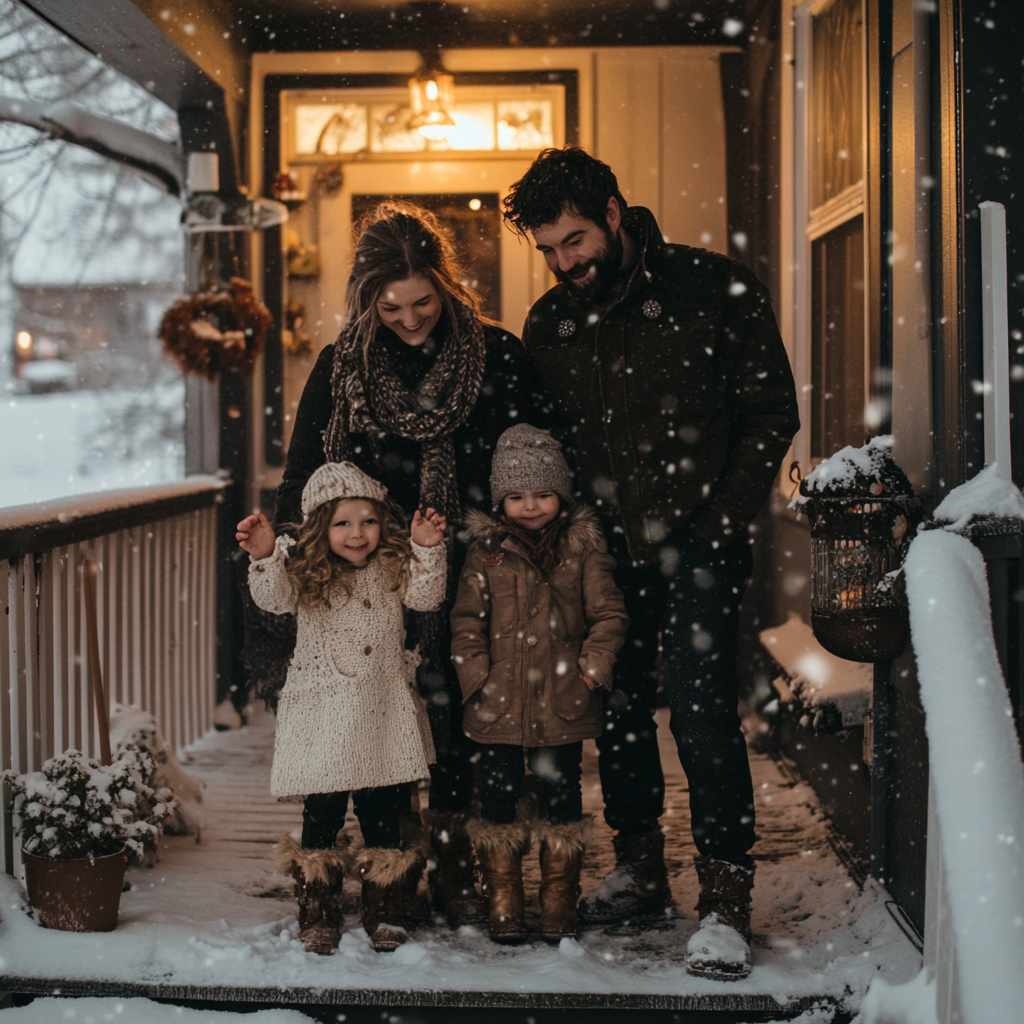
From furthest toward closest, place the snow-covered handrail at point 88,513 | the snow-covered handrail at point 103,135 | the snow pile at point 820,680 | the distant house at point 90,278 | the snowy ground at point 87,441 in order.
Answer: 1. the distant house at point 90,278
2. the snowy ground at point 87,441
3. the snow-covered handrail at point 103,135
4. the snow pile at point 820,680
5. the snow-covered handrail at point 88,513

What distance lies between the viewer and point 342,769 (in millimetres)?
2395

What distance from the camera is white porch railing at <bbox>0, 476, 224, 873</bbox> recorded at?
2783mm

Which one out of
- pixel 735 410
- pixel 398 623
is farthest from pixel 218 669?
pixel 735 410

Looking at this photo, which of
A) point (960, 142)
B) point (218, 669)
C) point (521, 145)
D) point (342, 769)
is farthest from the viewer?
point (521, 145)

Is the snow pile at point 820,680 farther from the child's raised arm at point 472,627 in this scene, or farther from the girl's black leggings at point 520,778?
the child's raised arm at point 472,627

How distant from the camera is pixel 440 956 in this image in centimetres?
238

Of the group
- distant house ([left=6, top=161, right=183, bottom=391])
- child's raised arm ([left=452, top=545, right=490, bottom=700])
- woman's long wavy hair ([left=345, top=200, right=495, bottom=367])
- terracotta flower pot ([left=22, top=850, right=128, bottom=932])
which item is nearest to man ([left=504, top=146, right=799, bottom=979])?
woman's long wavy hair ([left=345, top=200, right=495, bottom=367])

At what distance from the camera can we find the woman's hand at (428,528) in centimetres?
241

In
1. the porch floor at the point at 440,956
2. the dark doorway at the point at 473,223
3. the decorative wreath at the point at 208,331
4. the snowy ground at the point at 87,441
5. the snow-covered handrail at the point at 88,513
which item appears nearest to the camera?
the porch floor at the point at 440,956

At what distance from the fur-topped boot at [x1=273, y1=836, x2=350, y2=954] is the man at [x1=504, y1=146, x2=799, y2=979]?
23.6 inches

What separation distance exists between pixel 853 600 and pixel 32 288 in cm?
442

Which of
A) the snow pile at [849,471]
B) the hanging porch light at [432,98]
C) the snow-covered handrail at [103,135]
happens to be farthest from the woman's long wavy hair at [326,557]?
the hanging porch light at [432,98]

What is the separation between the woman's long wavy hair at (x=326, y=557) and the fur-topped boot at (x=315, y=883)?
56 centimetres

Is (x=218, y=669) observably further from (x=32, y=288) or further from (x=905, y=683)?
(x=905, y=683)
